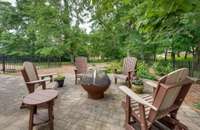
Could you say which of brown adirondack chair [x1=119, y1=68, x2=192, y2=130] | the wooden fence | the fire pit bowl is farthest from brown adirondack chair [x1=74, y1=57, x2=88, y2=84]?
the wooden fence

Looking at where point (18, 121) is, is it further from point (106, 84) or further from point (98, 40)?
point (98, 40)

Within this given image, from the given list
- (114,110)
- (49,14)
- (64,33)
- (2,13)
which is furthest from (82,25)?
(114,110)

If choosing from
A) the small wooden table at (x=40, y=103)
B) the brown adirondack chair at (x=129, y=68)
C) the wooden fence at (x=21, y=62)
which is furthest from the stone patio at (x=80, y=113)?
the wooden fence at (x=21, y=62)

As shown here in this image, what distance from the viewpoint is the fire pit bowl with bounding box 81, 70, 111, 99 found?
4117 millimetres

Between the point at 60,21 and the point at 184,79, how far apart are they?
9.81 meters

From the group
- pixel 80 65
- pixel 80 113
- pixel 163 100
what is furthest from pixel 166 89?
pixel 80 65

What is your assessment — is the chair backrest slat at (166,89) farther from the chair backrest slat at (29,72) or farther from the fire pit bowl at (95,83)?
the chair backrest slat at (29,72)

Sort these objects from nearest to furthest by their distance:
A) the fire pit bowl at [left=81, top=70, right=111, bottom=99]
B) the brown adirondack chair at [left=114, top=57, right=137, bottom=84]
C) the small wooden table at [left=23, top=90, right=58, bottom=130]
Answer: the small wooden table at [left=23, top=90, right=58, bottom=130] → the fire pit bowl at [left=81, top=70, right=111, bottom=99] → the brown adirondack chair at [left=114, top=57, right=137, bottom=84]

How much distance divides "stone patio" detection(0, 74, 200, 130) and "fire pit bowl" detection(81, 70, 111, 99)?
0.17m

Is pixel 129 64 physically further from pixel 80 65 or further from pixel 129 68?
pixel 80 65

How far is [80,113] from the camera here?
3.42 meters

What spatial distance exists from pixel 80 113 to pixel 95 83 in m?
0.89

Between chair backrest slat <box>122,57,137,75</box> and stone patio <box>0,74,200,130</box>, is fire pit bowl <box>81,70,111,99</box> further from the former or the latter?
chair backrest slat <box>122,57,137,75</box>

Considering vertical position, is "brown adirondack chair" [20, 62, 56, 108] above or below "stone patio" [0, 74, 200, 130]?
above
